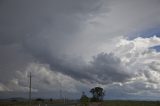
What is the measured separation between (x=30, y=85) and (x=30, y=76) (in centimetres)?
427

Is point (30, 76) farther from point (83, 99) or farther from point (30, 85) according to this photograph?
point (83, 99)

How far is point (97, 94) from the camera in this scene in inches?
4400

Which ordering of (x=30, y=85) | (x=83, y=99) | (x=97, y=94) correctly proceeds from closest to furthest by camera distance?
1. (x=83, y=99)
2. (x=30, y=85)
3. (x=97, y=94)

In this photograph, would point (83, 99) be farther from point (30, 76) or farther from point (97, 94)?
point (97, 94)

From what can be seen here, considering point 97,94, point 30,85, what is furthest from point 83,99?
point 97,94

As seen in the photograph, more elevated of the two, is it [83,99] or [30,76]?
[30,76]

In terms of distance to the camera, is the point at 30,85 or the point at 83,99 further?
the point at 30,85

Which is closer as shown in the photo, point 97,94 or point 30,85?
point 30,85

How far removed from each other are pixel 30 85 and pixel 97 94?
45.9 m

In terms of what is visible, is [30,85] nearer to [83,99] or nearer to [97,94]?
[83,99]

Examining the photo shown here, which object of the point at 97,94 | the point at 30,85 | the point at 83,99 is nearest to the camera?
the point at 83,99

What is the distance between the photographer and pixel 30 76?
2975 inches

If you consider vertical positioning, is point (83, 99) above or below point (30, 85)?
below

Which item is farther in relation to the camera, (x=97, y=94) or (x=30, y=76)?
(x=97, y=94)
